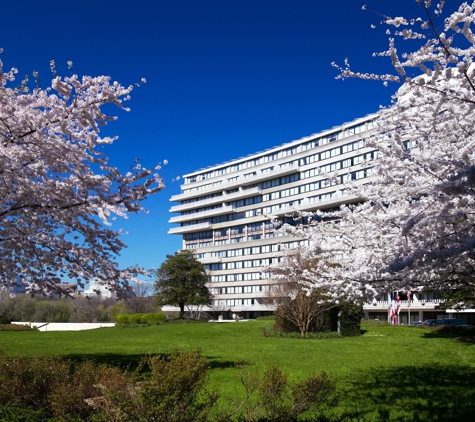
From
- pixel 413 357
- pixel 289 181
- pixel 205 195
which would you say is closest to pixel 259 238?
pixel 289 181

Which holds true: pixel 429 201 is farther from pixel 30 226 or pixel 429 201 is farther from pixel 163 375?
pixel 30 226

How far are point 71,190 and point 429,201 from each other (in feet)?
23.5

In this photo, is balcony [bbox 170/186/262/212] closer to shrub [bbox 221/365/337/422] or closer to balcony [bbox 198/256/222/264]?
balcony [bbox 198/256/222/264]

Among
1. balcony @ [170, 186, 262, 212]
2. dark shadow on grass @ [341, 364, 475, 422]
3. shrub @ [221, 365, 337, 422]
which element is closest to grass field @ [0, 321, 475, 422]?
dark shadow on grass @ [341, 364, 475, 422]

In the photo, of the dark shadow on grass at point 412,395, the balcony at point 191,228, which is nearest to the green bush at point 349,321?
the dark shadow on grass at point 412,395

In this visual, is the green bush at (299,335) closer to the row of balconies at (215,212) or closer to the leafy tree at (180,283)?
the leafy tree at (180,283)

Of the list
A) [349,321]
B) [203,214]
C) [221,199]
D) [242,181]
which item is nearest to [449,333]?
[349,321]

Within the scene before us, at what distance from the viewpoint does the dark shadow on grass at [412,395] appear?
26.7 ft

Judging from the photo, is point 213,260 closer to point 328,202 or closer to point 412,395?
point 328,202

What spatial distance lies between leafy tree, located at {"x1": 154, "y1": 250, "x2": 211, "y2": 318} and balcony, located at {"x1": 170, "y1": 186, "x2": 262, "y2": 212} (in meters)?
20.1

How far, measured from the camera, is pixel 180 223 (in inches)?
3728

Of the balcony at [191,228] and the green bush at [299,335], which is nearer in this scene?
the green bush at [299,335]

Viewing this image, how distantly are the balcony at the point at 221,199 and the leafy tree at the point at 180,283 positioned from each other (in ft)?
66.0

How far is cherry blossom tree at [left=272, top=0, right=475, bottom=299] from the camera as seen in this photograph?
511 cm
